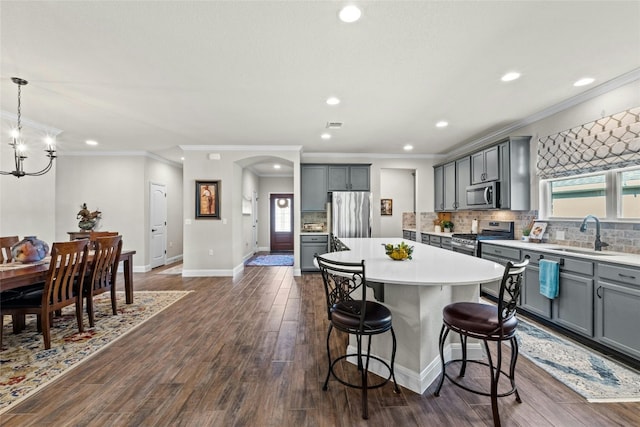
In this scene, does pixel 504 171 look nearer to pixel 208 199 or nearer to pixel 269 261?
pixel 208 199

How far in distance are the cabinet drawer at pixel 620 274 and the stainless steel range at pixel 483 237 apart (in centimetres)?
158

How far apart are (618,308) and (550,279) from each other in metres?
0.56

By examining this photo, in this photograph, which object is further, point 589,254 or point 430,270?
point 589,254

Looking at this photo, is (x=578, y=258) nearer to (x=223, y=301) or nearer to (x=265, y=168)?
(x=223, y=301)

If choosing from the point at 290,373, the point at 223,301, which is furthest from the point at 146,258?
the point at 290,373

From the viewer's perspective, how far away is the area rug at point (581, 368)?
1.90m

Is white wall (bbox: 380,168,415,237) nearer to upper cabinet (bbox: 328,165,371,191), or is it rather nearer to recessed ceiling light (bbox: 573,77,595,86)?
upper cabinet (bbox: 328,165,371,191)

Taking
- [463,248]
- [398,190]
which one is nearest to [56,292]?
[463,248]

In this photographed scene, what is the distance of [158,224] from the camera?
646cm

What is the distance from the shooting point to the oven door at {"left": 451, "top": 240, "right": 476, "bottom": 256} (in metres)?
4.16

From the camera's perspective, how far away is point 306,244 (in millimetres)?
5734

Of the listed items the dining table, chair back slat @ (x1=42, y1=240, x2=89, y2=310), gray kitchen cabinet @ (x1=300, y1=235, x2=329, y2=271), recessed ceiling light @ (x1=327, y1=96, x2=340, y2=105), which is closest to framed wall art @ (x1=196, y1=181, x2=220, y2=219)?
gray kitchen cabinet @ (x1=300, y1=235, x2=329, y2=271)

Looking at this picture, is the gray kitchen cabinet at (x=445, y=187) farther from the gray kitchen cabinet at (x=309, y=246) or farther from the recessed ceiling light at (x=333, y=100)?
the recessed ceiling light at (x=333, y=100)

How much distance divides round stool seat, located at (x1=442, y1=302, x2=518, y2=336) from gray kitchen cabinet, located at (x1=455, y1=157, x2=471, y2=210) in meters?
3.57
